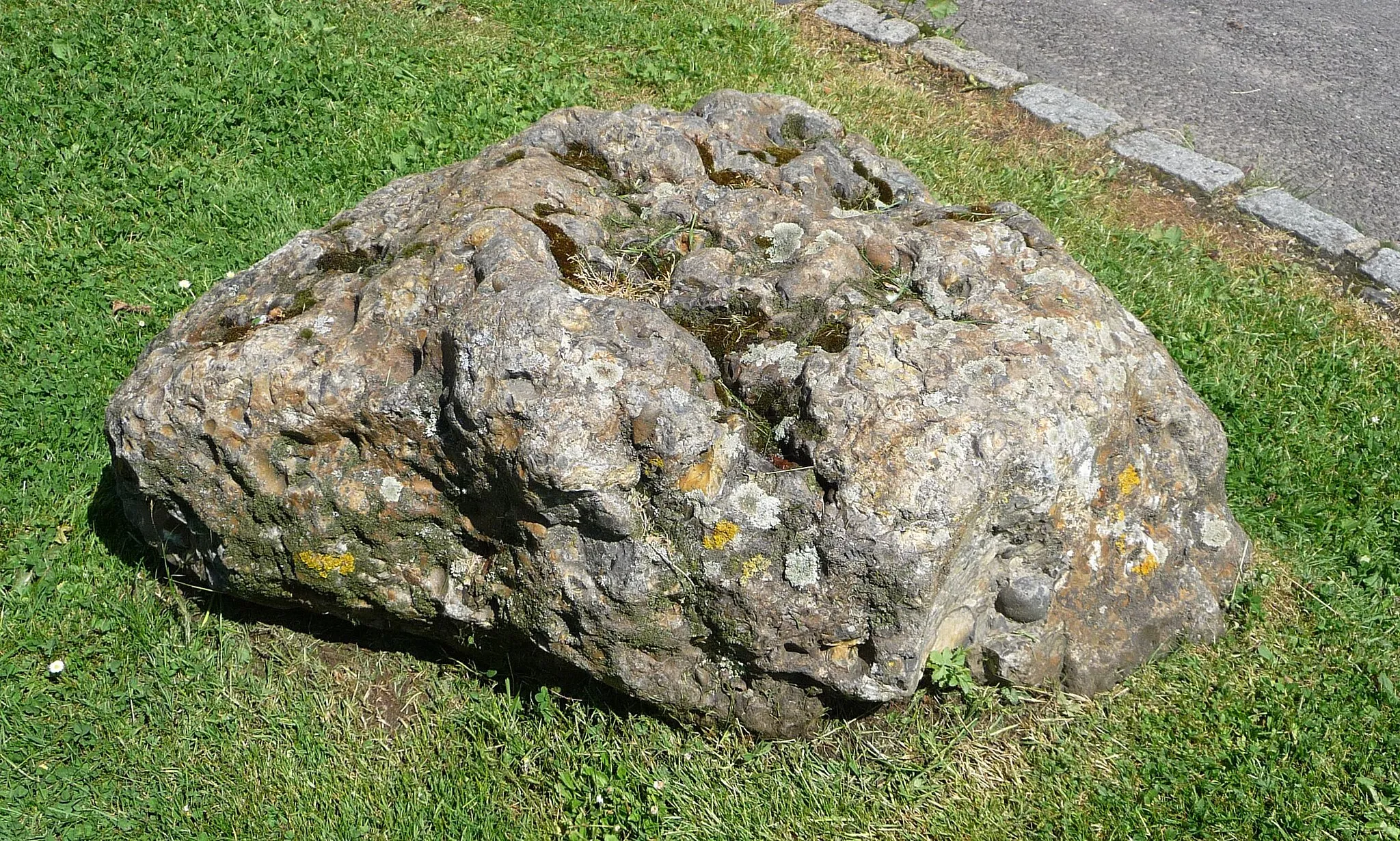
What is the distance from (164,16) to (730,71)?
3347mm

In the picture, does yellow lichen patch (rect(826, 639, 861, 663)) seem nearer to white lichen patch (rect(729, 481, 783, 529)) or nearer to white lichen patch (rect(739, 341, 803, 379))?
white lichen patch (rect(729, 481, 783, 529))

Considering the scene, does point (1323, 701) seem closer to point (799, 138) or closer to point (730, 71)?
point (799, 138)

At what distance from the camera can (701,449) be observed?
111 inches


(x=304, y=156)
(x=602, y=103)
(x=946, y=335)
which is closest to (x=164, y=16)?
(x=304, y=156)

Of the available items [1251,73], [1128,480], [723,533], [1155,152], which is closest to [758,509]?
[723,533]

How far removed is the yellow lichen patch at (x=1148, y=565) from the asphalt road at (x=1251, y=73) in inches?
130

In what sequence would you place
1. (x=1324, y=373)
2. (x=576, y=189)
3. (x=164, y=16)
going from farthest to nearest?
(x=164, y=16) < (x=1324, y=373) < (x=576, y=189)

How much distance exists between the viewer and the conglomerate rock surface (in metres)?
2.81

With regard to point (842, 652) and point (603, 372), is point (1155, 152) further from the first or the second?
point (603, 372)

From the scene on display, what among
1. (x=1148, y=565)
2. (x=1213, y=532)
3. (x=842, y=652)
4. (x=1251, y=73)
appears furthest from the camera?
(x=1251, y=73)

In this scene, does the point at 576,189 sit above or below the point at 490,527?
above

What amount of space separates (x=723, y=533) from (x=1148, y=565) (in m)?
1.40

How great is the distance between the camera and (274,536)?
316cm

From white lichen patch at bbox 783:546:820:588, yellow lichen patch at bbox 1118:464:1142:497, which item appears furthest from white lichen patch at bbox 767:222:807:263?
yellow lichen patch at bbox 1118:464:1142:497
